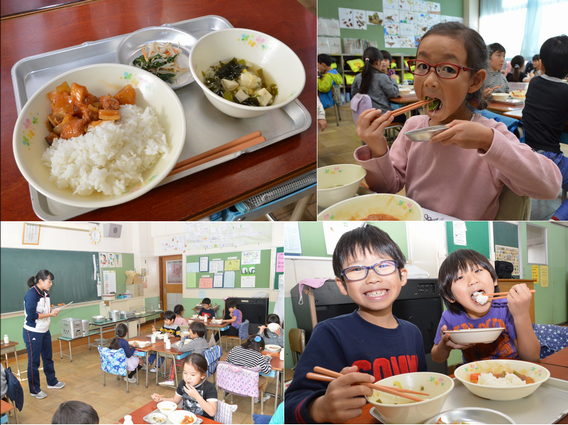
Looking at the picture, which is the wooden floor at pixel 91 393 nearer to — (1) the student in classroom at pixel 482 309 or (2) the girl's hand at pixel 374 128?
(1) the student in classroom at pixel 482 309

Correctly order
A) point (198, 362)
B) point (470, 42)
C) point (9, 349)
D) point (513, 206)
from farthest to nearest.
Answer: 1. point (198, 362)
2. point (9, 349)
3. point (513, 206)
4. point (470, 42)

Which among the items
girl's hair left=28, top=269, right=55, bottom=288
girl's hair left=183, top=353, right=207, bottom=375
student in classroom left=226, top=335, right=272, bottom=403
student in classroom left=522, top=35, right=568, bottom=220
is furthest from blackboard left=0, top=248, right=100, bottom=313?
student in classroom left=522, top=35, right=568, bottom=220

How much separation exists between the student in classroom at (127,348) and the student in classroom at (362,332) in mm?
470

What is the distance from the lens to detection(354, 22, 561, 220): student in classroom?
90 cm

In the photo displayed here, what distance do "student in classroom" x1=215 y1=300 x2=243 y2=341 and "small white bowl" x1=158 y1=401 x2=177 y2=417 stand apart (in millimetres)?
238

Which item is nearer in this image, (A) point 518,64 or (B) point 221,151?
(A) point 518,64

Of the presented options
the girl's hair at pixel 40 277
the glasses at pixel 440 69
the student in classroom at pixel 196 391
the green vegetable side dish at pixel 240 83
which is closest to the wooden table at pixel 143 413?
the student in classroom at pixel 196 391

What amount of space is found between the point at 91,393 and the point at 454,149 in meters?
1.22

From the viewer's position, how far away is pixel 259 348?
124cm

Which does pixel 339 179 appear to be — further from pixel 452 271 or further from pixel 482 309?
pixel 482 309

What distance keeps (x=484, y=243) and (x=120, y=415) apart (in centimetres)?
123

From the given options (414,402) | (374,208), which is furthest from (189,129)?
(414,402)

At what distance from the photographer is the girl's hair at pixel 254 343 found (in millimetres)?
1235

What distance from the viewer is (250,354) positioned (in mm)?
1233
